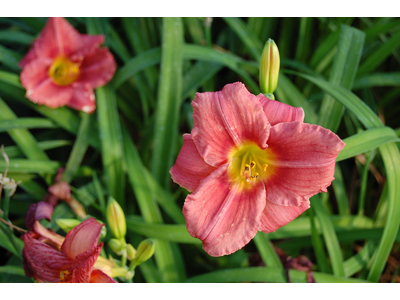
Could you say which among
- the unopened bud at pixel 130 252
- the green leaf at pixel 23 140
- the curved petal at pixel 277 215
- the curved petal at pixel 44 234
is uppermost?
the green leaf at pixel 23 140

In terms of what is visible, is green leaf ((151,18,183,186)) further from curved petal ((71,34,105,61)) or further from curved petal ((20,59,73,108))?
curved petal ((20,59,73,108))

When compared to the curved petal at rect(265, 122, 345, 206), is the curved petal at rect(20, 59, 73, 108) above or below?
above

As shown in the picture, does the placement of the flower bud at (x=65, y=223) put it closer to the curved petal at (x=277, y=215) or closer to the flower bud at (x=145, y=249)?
the flower bud at (x=145, y=249)

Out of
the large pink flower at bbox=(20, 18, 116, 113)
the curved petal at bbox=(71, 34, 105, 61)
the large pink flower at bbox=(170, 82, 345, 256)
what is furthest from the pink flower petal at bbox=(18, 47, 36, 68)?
the large pink flower at bbox=(170, 82, 345, 256)

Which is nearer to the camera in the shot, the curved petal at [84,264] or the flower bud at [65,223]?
the curved petal at [84,264]

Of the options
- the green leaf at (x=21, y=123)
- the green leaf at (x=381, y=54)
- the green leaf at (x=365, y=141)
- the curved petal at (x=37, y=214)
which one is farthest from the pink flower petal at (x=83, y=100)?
the green leaf at (x=381, y=54)

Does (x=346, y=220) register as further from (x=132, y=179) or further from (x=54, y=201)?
(x=54, y=201)

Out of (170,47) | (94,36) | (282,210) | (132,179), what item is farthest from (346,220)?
(94,36)
